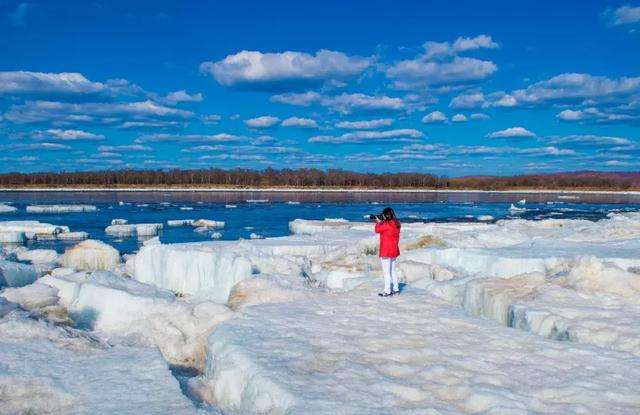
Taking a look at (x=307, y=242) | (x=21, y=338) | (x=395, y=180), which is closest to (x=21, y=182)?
(x=395, y=180)

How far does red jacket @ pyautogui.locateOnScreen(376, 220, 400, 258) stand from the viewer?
10031 millimetres

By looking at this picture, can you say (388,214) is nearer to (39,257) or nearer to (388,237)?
(388,237)

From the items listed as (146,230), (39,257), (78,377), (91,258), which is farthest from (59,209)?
(78,377)

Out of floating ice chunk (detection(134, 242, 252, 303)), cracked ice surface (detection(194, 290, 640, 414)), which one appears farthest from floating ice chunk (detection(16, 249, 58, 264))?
cracked ice surface (detection(194, 290, 640, 414))

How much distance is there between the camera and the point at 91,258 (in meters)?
20.7

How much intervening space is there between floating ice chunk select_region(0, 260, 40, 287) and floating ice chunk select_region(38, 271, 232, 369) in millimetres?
3801

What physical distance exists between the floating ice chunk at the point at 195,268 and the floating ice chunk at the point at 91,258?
3.94m

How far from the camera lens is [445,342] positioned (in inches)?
278

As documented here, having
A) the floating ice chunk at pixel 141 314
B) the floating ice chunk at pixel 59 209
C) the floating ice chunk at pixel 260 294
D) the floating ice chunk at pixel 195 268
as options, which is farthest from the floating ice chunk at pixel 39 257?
the floating ice chunk at pixel 59 209

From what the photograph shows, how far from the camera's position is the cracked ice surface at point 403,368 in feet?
16.9

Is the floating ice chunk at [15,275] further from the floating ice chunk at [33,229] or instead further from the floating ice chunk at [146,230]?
the floating ice chunk at [33,229]

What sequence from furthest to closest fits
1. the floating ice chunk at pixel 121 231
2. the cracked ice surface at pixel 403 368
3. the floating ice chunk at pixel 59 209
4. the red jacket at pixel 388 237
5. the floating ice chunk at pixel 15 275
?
the floating ice chunk at pixel 59 209 → the floating ice chunk at pixel 121 231 → the floating ice chunk at pixel 15 275 → the red jacket at pixel 388 237 → the cracked ice surface at pixel 403 368

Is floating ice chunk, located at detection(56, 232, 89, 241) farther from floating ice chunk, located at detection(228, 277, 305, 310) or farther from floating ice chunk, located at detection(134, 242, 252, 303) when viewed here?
floating ice chunk, located at detection(228, 277, 305, 310)

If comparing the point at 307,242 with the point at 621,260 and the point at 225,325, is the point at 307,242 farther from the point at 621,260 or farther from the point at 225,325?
the point at 225,325
